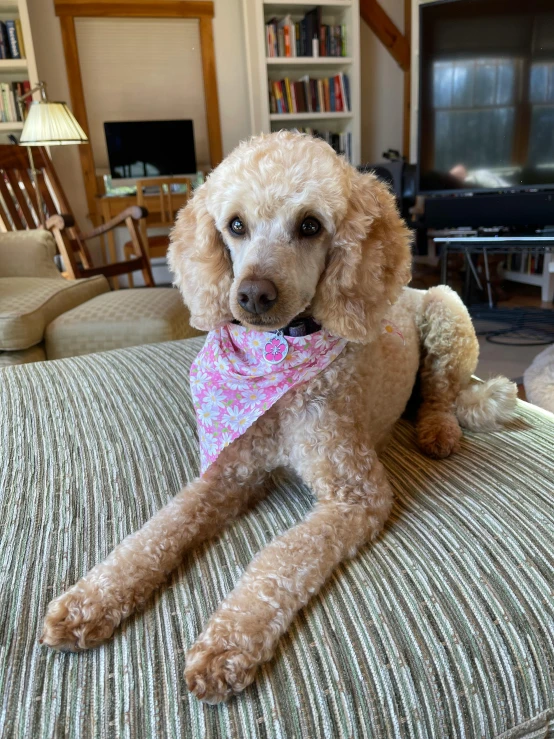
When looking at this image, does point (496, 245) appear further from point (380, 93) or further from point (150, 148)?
point (380, 93)

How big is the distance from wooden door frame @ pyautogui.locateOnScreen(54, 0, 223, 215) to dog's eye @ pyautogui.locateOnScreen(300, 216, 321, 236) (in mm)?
4551

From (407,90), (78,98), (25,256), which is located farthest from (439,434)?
(407,90)

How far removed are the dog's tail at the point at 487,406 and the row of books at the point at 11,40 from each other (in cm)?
443

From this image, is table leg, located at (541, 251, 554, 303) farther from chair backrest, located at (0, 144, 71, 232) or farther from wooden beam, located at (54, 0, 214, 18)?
wooden beam, located at (54, 0, 214, 18)

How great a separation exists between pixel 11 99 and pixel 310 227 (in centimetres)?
432

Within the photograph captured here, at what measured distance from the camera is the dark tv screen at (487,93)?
2670 millimetres

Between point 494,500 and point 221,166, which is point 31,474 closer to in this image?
point 221,166

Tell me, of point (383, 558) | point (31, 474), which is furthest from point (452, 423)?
point (31, 474)

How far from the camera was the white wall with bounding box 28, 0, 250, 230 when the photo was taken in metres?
4.48

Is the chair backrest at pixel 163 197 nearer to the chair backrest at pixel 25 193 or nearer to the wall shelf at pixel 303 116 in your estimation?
the chair backrest at pixel 25 193

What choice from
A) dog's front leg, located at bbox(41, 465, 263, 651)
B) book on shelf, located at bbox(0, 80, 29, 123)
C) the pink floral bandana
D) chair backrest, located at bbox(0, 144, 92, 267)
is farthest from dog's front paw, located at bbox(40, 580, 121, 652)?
book on shelf, located at bbox(0, 80, 29, 123)

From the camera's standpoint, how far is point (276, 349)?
900 mm

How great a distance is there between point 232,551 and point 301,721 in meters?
0.28

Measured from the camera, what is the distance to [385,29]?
205 inches
